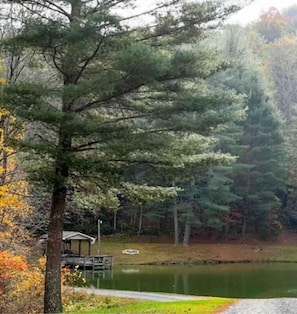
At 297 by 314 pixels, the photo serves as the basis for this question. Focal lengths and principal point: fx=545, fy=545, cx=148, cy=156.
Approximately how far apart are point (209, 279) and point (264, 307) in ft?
41.8

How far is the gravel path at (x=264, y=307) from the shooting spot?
37.6ft

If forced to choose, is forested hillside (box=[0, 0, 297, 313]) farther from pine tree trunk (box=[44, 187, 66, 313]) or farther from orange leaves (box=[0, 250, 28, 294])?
orange leaves (box=[0, 250, 28, 294])

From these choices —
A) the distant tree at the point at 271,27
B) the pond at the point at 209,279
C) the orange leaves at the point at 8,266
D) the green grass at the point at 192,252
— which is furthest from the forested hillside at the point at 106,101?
the distant tree at the point at 271,27

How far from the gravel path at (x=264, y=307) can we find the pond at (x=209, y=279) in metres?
5.83

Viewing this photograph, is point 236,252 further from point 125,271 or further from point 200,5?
→ point 200,5

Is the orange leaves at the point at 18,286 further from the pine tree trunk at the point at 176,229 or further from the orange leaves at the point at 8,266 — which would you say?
the pine tree trunk at the point at 176,229

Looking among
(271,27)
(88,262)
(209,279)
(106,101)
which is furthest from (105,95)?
(271,27)

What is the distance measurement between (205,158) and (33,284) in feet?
17.7

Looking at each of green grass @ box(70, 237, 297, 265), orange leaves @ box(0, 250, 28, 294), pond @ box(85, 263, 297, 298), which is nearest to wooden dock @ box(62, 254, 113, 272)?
pond @ box(85, 263, 297, 298)

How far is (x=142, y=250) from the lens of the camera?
34250 millimetres

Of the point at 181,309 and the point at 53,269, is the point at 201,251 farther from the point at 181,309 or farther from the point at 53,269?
the point at 53,269

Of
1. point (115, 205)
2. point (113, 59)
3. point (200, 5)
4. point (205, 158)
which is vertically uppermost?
point (200, 5)

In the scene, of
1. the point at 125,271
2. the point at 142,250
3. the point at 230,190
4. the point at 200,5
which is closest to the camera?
the point at 200,5

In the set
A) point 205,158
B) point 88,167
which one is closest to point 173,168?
point 205,158
